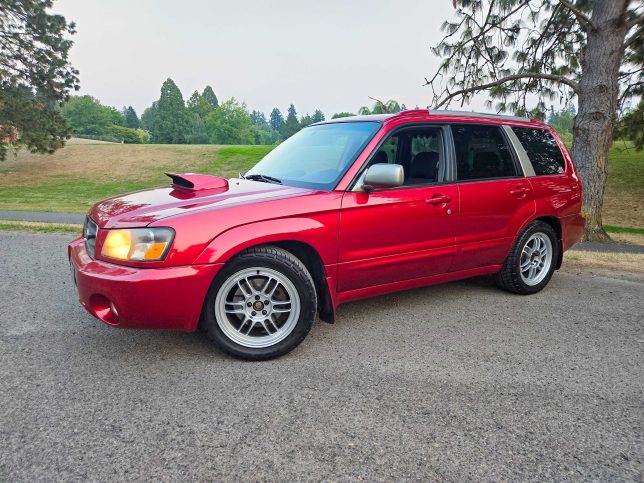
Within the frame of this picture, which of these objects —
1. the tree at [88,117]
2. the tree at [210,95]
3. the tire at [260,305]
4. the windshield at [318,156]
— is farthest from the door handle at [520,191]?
the tree at [210,95]

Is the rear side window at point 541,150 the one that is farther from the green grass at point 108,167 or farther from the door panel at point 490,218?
the green grass at point 108,167

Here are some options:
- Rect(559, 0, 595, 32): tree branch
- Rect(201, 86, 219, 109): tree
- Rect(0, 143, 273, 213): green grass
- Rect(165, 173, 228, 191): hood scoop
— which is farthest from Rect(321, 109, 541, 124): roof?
Rect(201, 86, 219, 109): tree

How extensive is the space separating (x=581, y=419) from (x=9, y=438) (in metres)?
2.95

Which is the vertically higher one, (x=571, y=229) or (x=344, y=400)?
(x=571, y=229)

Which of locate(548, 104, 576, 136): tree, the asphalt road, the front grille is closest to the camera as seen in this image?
the asphalt road

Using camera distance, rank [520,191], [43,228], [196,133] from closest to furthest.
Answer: [520,191] < [43,228] < [196,133]

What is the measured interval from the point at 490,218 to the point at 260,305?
7.56 feet

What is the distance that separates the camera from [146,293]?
9.17ft

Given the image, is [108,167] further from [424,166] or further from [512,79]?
[424,166]

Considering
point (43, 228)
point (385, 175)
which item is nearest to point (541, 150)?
point (385, 175)

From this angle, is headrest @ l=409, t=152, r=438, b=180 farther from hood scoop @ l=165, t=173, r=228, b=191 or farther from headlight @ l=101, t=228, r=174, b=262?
headlight @ l=101, t=228, r=174, b=262

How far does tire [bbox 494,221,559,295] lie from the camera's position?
176 inches

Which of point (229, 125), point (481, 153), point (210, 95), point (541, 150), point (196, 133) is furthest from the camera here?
point (210, 95)

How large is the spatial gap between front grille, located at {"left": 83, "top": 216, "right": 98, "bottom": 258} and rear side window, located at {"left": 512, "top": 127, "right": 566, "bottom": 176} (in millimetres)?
3885
